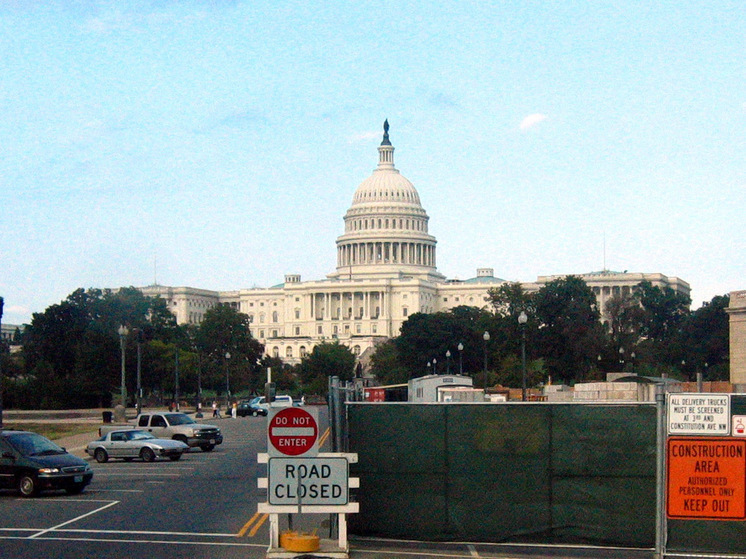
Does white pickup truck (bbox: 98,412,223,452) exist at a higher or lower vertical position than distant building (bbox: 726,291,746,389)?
lower

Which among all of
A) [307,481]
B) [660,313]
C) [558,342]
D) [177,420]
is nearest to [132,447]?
[177,420]

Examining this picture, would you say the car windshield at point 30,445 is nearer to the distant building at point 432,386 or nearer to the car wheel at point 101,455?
the car wheel at point 101,455

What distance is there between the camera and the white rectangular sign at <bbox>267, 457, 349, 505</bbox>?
754 inches

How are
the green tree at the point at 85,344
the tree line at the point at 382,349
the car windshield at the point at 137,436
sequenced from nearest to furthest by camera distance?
the car windshield at the point at 137,436 → the green tree at the point at 85,344 → the tree line at the point at 382,349

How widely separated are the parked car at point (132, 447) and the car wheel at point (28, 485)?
13.3 meters

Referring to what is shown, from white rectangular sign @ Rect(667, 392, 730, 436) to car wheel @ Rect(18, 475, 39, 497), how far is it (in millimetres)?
17374

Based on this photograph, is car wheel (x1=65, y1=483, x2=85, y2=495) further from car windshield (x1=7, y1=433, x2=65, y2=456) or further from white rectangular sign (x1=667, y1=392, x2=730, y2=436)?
white rectangular sign (x1=667, y1=392, x2=730, y2=436)

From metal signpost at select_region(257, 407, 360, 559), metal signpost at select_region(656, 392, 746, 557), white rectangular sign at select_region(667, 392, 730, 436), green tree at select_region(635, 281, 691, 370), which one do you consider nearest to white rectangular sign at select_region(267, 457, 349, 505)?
metal signpost at select_region(257, 407, 360, 559)

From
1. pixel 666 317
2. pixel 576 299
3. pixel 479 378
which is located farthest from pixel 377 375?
pixel 479 378

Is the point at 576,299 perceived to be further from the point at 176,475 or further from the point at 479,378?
the point at 176,475

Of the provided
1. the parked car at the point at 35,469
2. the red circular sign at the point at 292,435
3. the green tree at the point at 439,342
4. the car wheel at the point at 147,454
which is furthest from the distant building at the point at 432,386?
the green tree at the point at 439,342

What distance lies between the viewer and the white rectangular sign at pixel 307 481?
19.1 meters

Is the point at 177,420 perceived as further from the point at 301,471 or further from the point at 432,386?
the point at 301,471

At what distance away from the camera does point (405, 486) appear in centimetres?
2062
